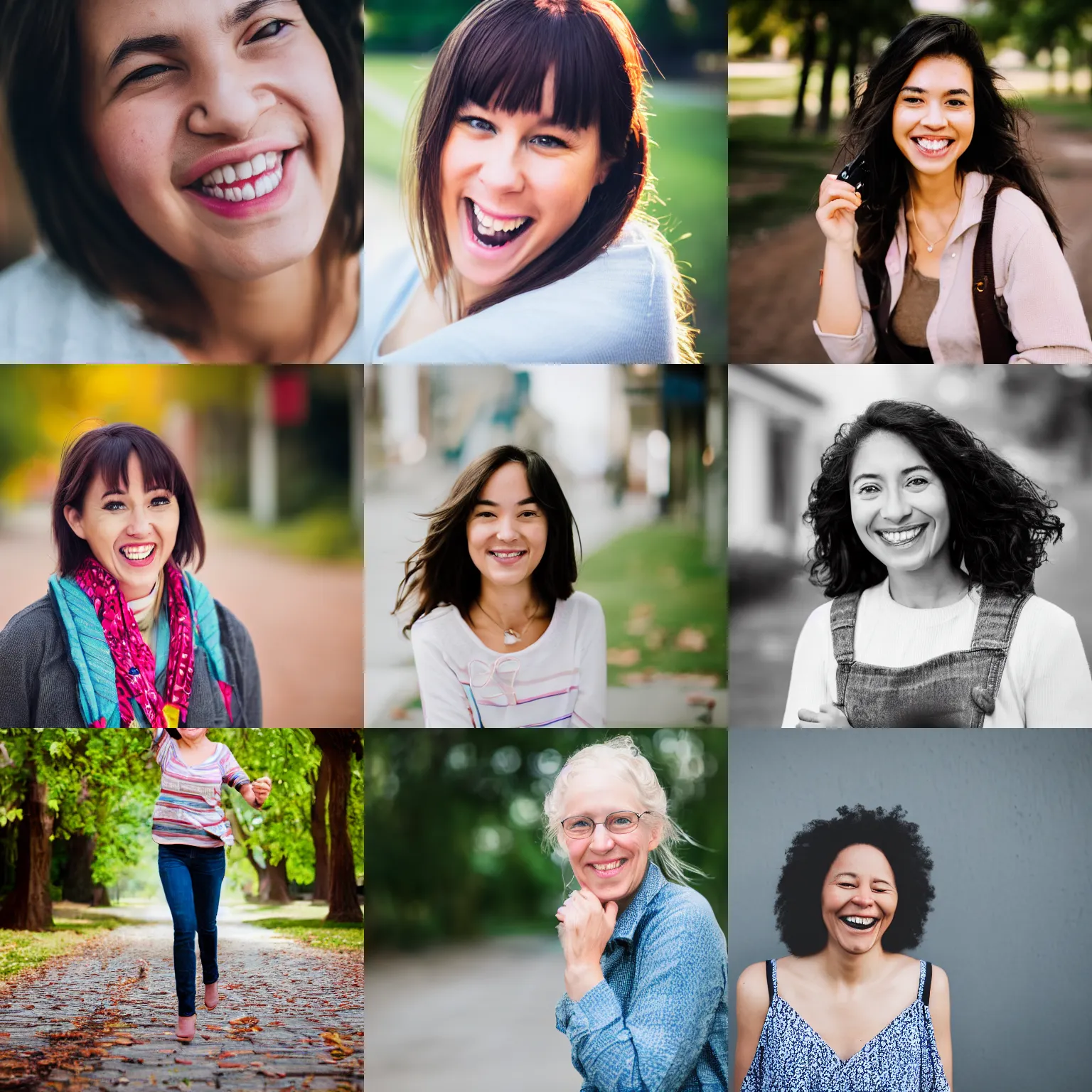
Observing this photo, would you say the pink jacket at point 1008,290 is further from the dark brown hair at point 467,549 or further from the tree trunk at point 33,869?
the tree trunk at point 33,869

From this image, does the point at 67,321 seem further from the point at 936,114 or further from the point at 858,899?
the point at 858,899

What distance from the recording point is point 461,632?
12.5 feet

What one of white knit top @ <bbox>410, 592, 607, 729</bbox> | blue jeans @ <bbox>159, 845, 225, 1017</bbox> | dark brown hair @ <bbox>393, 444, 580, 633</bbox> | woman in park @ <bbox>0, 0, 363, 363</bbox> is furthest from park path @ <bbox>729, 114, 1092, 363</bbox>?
blue jeans @ <bbox>159, 845, 225, 1017</bbox>

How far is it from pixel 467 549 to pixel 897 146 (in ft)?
5.62

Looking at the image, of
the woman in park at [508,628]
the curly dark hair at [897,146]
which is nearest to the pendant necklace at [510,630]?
the woman in park at [508,628]

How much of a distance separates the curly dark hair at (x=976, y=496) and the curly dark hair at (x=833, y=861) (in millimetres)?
762

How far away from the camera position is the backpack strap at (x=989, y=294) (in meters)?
3.79

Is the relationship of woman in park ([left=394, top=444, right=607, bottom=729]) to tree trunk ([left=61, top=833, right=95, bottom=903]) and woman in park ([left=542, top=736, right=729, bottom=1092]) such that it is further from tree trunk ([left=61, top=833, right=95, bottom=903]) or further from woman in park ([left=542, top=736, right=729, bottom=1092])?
tree trunk ([left=61, top=833, right=95, bottom=903])

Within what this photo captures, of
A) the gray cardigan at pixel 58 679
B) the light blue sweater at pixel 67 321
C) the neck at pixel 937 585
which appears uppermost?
the light blue sweater at pixel 67 321

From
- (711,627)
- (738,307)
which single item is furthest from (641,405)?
(711,627)

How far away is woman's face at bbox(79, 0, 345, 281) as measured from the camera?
375cm

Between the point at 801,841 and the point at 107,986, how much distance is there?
2058 mm

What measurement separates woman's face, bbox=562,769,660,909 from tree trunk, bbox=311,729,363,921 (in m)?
0.73

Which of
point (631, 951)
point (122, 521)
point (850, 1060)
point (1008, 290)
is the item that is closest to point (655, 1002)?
point (631, 951)
